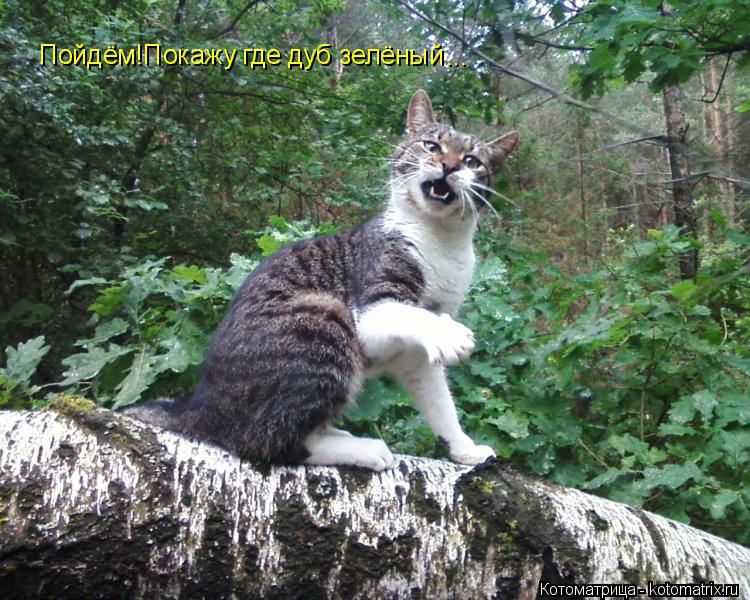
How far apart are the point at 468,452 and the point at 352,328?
0.58 metres

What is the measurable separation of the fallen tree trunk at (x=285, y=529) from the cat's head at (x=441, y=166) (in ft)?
3.53

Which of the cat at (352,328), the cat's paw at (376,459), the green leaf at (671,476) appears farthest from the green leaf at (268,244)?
the green leaf at (671,476)

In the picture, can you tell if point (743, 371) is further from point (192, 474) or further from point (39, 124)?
point (39, 124)

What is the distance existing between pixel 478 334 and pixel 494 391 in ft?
0.81

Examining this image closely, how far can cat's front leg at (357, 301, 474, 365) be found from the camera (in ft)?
6.09

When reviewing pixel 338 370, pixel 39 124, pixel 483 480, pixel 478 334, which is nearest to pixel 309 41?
pixel 39 124

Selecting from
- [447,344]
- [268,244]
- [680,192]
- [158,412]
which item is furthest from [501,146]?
[680,192]

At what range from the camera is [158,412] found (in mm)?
1911

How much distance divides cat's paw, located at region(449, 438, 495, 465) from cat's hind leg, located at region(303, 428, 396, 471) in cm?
36

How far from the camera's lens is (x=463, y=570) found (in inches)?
61.3

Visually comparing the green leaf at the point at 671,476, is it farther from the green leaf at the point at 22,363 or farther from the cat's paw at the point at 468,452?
the green leaf at the point at 22,363

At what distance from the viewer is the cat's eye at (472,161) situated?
256 centimetres

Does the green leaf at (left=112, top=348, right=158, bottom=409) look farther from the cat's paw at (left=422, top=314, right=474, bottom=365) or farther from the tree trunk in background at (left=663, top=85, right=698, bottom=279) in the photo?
the tree trunk in background at (left=663, top=85, right=698, bottom=279)

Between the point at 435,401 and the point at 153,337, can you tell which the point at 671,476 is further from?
the point at 153,337
